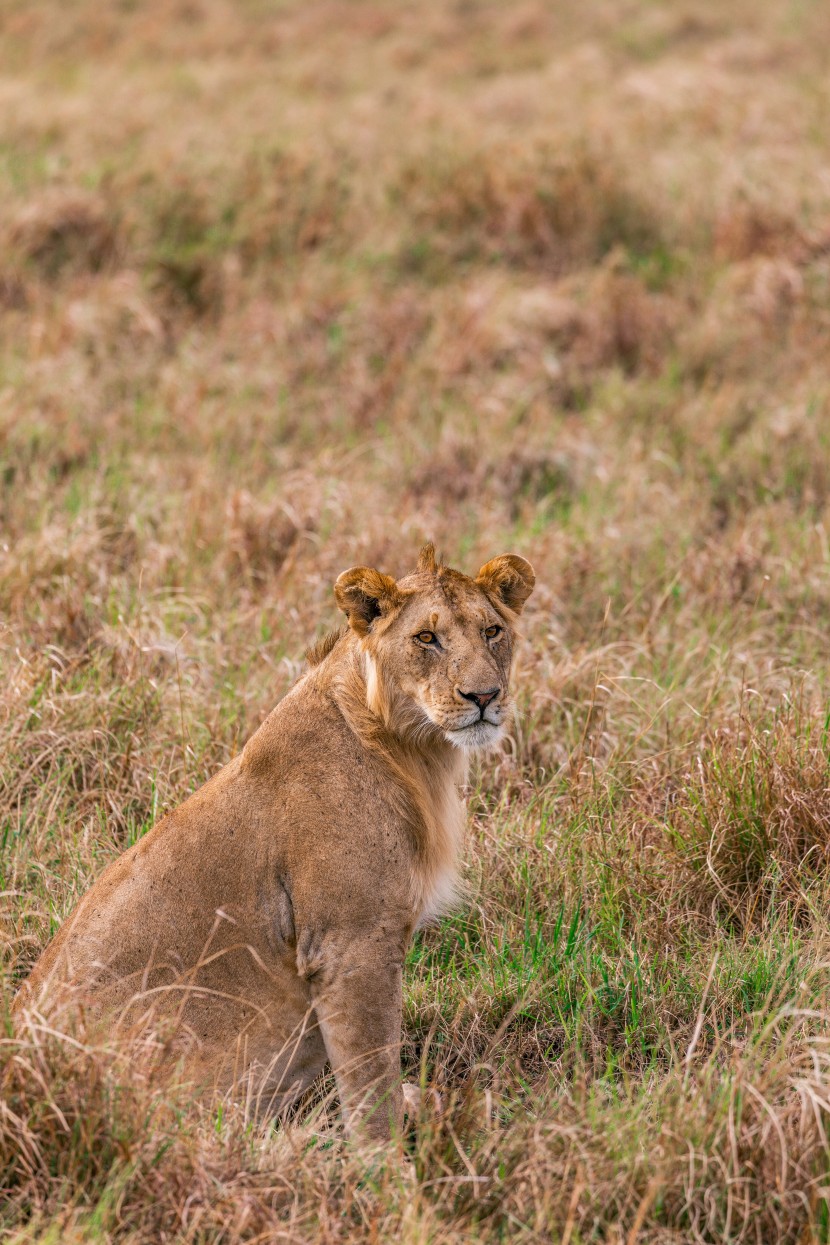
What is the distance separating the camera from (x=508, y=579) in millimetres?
3904

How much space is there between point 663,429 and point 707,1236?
6002 mm

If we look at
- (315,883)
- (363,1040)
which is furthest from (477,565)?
(363,1040)

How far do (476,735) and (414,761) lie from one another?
0.83 ft

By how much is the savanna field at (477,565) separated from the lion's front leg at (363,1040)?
110mm

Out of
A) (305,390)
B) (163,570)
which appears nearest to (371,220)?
(305,390)

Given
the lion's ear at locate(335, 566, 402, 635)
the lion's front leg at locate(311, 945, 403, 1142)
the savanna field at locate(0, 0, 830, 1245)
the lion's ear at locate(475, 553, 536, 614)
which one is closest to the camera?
the savanna field at locate(0, 0, 830, 1245)

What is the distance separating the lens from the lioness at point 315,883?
11.6 ft

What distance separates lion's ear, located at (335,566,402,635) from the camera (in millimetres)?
3674

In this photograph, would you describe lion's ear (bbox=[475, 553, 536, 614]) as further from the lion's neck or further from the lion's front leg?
the lion's front leg

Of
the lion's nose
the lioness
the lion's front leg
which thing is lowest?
the lion's front leg

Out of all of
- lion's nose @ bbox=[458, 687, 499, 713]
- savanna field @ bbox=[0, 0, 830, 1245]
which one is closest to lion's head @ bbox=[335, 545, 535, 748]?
lion's nose @ bbox=[458, 687, 499, 713]

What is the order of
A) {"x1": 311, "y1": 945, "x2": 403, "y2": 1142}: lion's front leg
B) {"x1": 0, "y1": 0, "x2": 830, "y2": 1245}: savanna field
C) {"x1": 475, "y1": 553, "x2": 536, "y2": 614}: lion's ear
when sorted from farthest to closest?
1. {"x1": 475, "y1": 553, "x2": 536, "y2": 614}: lion's ear
2. {"x1": 311, "y1": 945, "x2": 403, "y2": 1142}: lion's front leg
3. {"x1": 0, "y1": 0, "x2": 830, "y2": 1245}: savanna field

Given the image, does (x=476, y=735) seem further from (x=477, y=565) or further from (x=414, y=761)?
(x=477, y=565)

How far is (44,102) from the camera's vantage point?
1334cm
